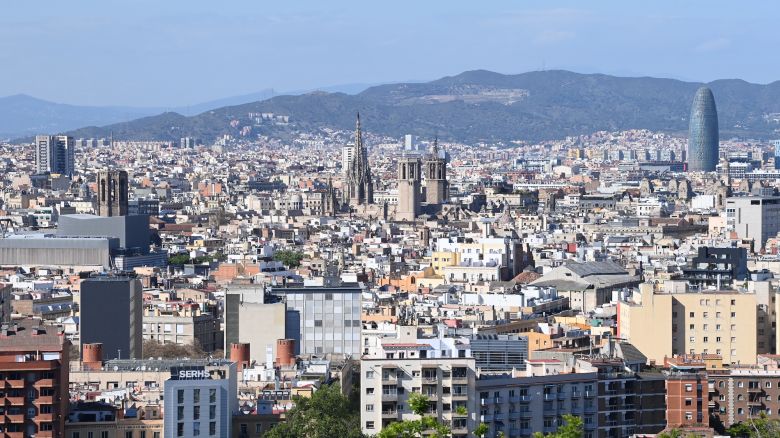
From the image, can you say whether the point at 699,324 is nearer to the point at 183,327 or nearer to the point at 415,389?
the point at 183,327

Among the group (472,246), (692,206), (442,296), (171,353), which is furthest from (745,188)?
(171,353)

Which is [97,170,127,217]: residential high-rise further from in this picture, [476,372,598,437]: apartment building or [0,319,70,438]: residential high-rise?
[476,372,598,437]: apartment building

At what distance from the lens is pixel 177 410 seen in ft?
120

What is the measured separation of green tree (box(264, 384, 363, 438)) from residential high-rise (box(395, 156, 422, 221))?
105365 mm

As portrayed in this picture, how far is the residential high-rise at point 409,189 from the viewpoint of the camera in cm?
14362

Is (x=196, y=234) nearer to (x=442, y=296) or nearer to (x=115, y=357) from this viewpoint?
(x=442, y=296)

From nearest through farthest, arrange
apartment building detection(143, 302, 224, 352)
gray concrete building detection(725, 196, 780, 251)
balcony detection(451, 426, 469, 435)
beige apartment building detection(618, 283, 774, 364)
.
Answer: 1. balcony detection(451, 426, 469, 435)
2. beige apartment building detection(618, 283, 774, 364)
3. apartment building detection(143, 302, 224, 352)
4. gray concrete building detection(725, 196, 780, 251)

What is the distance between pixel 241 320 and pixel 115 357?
123 inches

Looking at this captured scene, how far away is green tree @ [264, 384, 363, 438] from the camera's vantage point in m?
35.3

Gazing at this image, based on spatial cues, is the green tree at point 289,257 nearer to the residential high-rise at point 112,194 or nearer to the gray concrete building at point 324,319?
the residential high-rise at point 112,194

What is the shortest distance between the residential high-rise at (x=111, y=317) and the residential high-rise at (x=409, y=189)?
294 feet

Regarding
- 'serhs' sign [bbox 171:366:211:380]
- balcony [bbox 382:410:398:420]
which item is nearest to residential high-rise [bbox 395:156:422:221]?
'serhs' sign [bbox 171:366:211:380]

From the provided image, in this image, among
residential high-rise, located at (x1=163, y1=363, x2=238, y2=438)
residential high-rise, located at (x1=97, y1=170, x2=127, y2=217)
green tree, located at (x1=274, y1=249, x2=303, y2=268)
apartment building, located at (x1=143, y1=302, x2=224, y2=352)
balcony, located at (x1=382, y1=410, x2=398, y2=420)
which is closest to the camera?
balcony, located at (x1=382, y1=410, x2=398, y2=420)

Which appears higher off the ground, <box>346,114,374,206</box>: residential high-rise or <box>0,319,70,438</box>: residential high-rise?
<box>346,114,374,206</box>: residential high-rise
